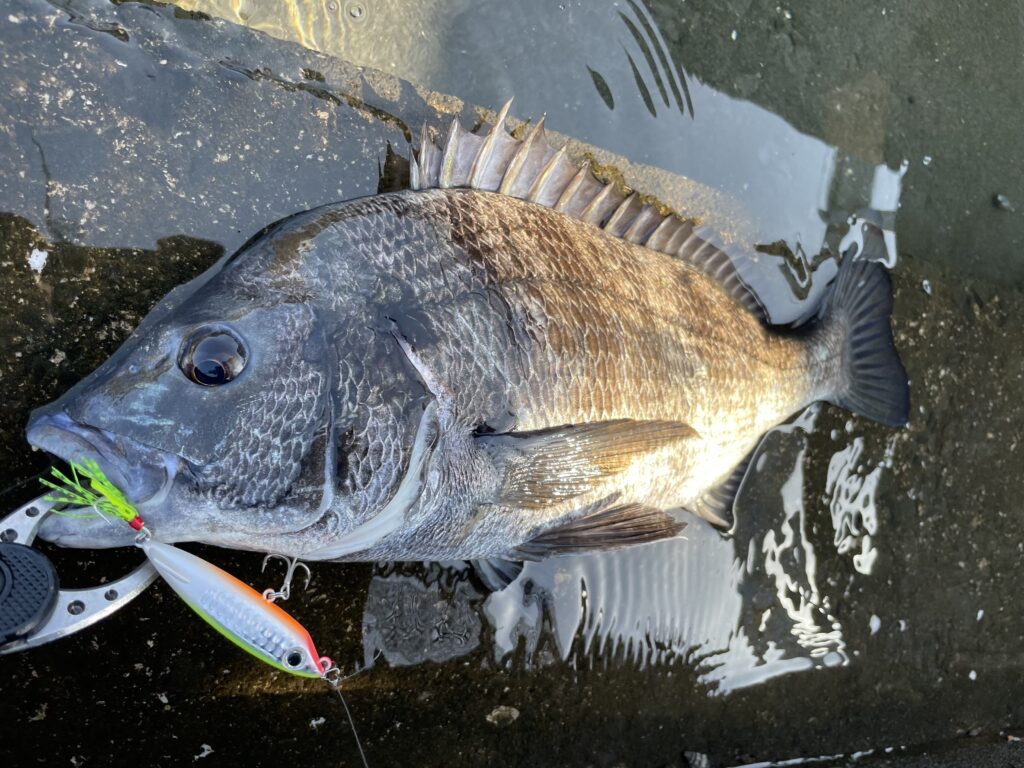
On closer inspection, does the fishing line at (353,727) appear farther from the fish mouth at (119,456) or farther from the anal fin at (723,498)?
the anal fin at (723,498)

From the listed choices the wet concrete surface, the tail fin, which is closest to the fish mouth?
the wet concrete surface

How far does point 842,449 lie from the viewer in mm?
3057

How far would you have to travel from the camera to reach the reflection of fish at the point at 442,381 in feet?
4.84

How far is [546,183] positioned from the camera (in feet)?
6.88

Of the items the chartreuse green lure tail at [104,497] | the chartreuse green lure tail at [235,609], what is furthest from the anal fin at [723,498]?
the chartreuse green lure tail at [104,497]

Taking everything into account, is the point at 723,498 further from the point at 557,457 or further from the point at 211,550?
the point at 211,550

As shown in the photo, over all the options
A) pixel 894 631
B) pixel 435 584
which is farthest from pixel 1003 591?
pixel 435 584

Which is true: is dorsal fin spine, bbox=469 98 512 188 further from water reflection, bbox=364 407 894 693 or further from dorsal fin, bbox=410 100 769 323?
water reflection, bbox=364 407 894 693

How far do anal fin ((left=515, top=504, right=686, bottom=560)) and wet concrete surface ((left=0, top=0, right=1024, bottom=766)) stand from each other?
51cm

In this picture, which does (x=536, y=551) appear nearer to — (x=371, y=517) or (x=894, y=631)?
(x=371, y=517)

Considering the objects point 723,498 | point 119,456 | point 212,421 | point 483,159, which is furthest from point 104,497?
point 723,498

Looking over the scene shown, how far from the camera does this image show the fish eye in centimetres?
148

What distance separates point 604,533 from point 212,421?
3.44 feet

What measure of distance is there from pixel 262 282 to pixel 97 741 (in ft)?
4.58
